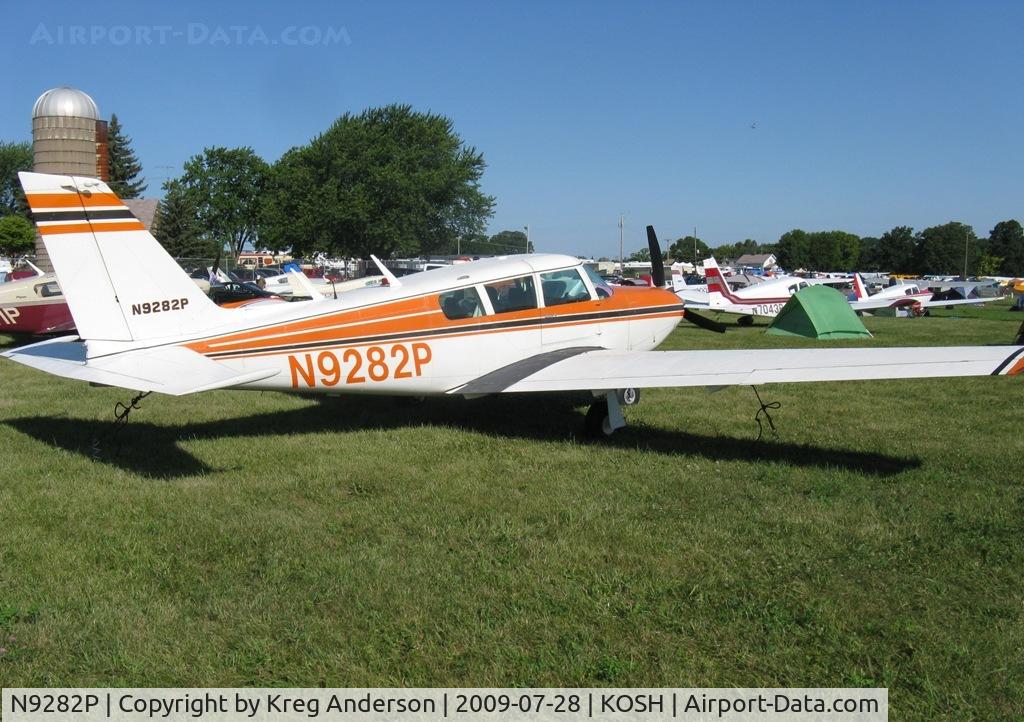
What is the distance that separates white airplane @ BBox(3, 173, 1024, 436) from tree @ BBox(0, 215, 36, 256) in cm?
7830

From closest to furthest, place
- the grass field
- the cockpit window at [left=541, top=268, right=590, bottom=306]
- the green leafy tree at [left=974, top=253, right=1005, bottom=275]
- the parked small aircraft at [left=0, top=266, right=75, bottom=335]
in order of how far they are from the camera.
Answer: the grass field → the cockpit window at [left=541, top=268, right=590, bottom=306] → the parked small aircraft at [left=0, top=266, right=75, bottom=335] → the green leafy tree at [left=974, top=253, right=1005, bottom=275]

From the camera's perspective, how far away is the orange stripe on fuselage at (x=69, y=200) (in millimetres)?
6469

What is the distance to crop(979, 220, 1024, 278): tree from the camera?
390ft

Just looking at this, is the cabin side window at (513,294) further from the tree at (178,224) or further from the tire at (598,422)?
the tree at (178,224)

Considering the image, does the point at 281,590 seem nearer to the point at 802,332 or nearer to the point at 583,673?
the point at 583,673

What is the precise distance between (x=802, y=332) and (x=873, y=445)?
1290cm

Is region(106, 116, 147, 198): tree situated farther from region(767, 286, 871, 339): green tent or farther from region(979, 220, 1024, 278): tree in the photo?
region(979, 220, 1024, 278): tree

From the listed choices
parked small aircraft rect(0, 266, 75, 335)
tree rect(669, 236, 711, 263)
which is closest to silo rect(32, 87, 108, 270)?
parked small aircraft rect(0, 266, 75, 335)

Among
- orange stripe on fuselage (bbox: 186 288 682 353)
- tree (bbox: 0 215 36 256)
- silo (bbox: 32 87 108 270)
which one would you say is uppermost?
silo (bbox: 32 87 108 270)

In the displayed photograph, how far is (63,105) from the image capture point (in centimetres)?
4728

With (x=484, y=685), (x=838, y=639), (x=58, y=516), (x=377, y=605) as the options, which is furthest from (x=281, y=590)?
(x=838, y=639)

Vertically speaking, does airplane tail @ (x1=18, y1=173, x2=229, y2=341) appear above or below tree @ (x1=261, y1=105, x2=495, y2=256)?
below

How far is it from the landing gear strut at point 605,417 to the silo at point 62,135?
47812 millimetres

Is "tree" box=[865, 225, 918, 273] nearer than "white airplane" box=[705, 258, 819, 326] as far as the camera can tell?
No
